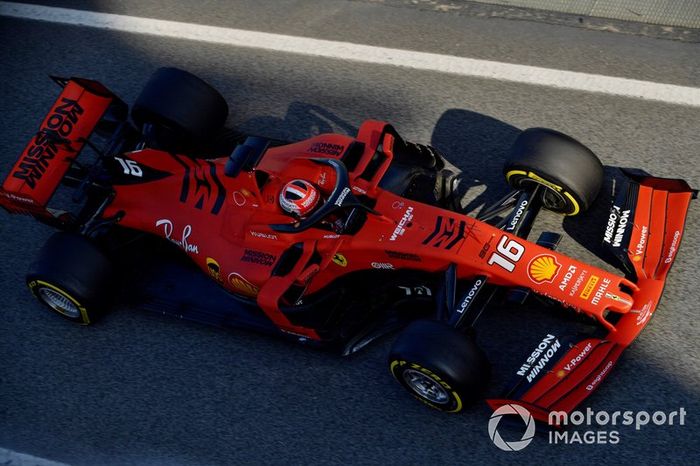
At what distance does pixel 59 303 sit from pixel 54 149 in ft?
3.62

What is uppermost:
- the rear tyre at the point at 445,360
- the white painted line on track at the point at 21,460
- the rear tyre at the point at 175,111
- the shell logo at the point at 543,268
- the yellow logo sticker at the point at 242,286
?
the shell logo at the point at 543,268

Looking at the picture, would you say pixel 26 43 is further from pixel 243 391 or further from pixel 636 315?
pixel 636 315

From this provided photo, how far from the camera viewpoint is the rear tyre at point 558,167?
5.46 metres

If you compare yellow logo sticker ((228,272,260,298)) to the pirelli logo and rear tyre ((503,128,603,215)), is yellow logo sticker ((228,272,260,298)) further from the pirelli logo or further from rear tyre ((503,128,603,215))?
the pirelli logo

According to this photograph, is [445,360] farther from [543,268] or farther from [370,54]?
[370,54]

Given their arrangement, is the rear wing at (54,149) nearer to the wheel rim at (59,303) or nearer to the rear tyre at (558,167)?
the wheel rim at (59,303)

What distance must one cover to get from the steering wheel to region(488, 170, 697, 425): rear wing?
1.42 meters

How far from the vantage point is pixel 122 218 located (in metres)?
5.85

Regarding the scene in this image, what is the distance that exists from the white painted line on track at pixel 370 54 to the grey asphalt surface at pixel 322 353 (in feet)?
0.32

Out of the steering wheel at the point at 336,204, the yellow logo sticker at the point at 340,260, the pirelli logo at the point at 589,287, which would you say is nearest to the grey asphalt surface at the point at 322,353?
the pirelli logo at the point at 589,287

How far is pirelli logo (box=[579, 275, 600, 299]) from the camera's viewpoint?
16.1 ft

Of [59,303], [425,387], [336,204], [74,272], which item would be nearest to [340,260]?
[336,204]

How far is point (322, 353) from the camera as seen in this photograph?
557 centimetres

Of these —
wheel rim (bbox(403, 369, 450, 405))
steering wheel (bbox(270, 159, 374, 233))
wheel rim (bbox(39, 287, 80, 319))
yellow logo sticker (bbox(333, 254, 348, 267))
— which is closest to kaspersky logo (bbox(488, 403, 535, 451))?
wheel rim (bbox(403, 369, 450, 405))
